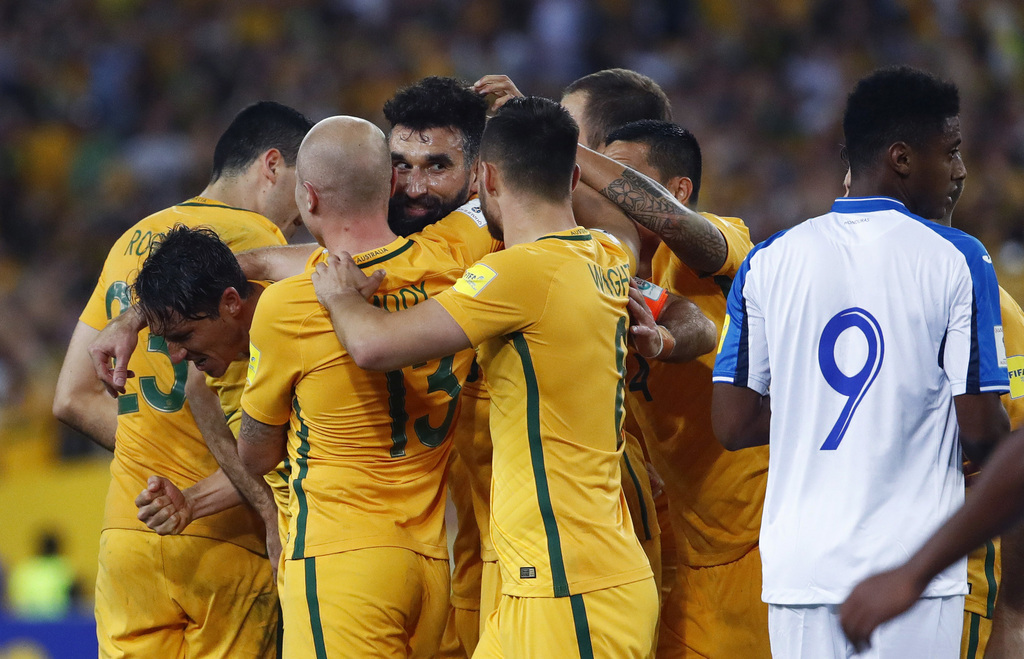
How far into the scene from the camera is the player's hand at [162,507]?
4215 millimetres

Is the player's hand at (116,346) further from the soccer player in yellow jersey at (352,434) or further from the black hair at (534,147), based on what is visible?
the black hair at (534,147)

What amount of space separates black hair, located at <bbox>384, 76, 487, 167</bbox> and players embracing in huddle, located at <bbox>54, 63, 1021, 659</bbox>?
0.4 inches

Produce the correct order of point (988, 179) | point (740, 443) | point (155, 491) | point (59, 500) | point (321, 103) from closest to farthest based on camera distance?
point (740, 443) → point (155, 491) → point (59, 500) → point (988, 179) → point (321, 103)

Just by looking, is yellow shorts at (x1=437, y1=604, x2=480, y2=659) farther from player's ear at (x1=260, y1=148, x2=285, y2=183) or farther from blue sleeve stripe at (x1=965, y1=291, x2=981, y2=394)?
blue sleeve stripe at (x1=965, y1=291, x2=981, y2=394)

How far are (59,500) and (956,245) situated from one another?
8.02 metres

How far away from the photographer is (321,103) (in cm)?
1373

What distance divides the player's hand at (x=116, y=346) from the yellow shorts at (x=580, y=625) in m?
1.66

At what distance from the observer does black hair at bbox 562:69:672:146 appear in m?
5.13

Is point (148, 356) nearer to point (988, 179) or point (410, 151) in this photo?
point (410, 151)

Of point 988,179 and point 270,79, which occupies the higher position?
point 270,79

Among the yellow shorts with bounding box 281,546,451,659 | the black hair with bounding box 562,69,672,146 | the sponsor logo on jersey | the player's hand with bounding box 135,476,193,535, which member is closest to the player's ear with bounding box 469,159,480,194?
the sponsor logo on jersey

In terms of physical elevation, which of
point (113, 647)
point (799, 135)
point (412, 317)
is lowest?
point (113, 647)

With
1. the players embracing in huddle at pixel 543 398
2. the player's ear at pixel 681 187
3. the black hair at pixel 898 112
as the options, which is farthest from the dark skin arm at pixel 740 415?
the player's ear at pixel 681 187

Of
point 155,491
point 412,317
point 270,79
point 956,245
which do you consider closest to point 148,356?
point 155,491
